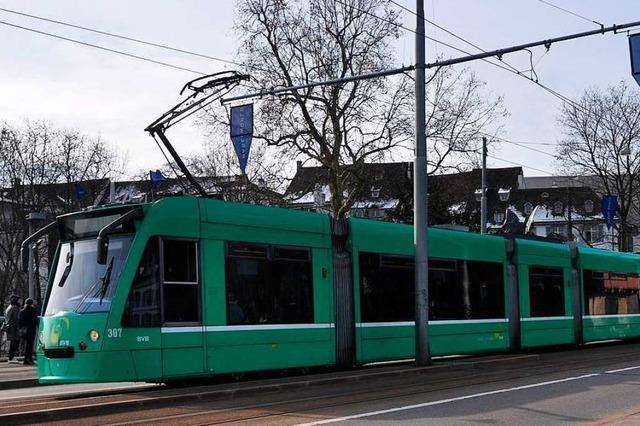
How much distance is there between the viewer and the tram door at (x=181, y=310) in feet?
42.8

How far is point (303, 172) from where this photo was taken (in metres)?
37.8

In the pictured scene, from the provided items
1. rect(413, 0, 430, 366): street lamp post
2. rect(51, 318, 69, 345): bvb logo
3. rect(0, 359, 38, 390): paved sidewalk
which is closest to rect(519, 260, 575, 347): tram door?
rect(413, 0, 430, 366): street lamp post

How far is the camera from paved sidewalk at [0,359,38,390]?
53.7ft

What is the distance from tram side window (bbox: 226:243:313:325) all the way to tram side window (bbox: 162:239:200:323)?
0.73 meters

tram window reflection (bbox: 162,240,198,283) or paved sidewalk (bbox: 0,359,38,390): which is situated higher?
tram window reflection (bbox: 162,240,198,283)

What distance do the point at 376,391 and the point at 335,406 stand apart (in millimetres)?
2156

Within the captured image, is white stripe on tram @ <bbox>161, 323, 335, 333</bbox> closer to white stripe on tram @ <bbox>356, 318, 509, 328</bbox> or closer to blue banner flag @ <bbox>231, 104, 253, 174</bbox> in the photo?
white stripe on tram @ <bbox>356, 318, 509, 328</bbox>

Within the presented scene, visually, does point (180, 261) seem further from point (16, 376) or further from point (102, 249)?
point (16, 376)

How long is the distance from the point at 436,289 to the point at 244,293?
6.08 metres

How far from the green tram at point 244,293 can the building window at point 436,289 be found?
0.11ft

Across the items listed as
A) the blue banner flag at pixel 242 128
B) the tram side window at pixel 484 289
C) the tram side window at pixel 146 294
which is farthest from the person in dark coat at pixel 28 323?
the tram side window at pixel 484 289

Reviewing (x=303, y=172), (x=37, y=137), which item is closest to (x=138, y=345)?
(x=303, y=172)

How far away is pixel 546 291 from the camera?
77.9ft

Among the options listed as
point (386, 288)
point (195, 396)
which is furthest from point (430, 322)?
point (195, 396)
